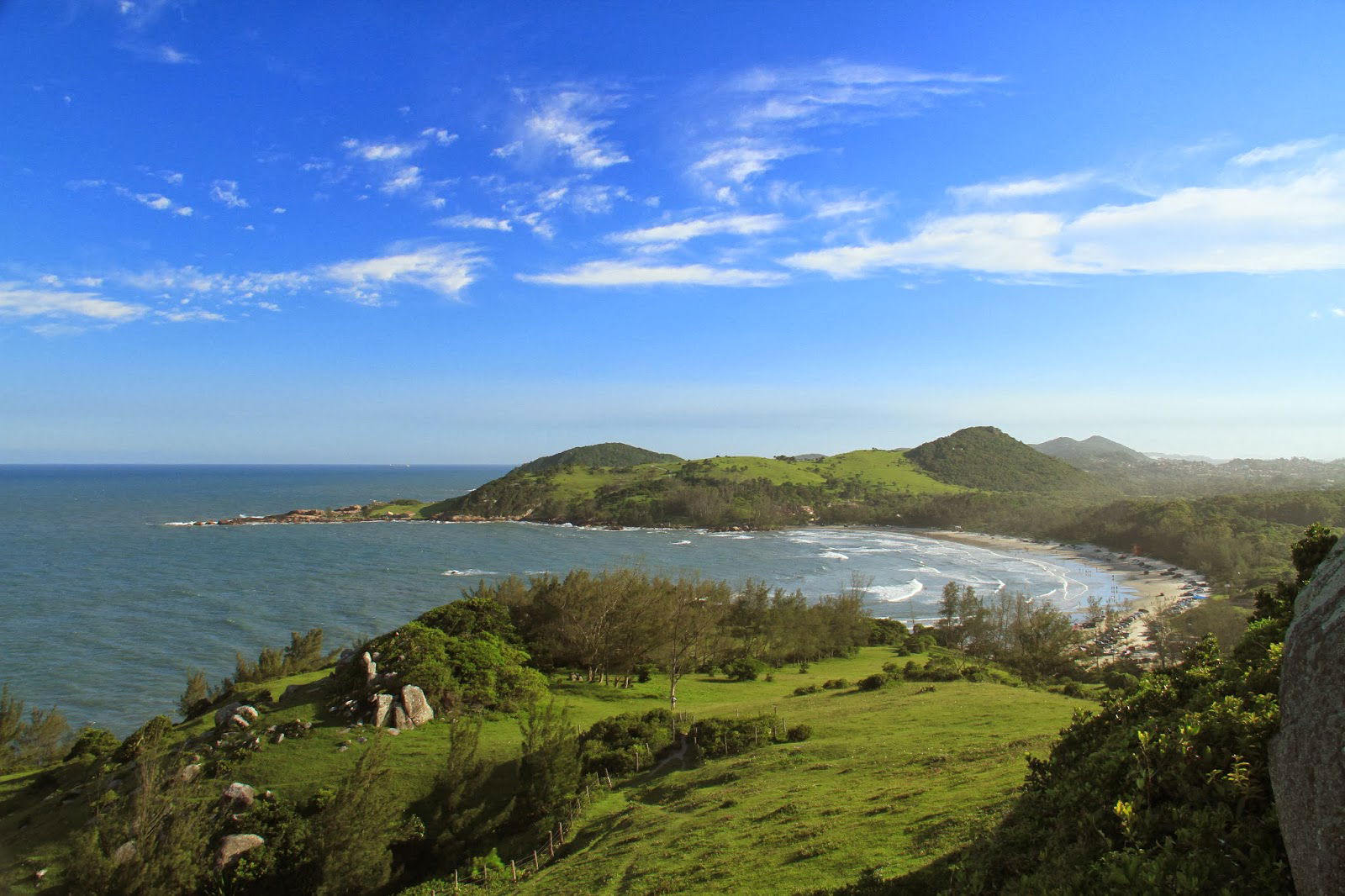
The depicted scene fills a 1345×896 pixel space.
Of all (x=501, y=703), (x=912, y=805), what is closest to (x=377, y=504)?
(x=501, y=703)

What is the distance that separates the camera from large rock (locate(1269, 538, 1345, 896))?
4.67 meters

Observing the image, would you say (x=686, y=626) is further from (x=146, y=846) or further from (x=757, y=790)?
(x=146, y=846)

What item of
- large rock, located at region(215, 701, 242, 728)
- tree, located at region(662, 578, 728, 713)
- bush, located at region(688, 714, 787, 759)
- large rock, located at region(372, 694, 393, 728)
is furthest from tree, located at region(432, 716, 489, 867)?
tree, located at region(662, 578, 728, 713)

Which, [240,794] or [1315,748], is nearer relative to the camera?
[1315,748]

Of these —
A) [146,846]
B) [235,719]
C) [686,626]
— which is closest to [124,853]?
[146,846]

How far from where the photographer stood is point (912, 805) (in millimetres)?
16375

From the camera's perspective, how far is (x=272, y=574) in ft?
268

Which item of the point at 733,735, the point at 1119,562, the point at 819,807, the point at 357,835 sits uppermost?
the point at 819,807

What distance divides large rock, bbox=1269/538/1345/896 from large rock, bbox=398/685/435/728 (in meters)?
28.6

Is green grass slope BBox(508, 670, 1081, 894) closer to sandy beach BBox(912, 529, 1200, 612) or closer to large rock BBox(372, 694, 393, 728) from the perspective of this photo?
large rock BBox(372, 694, 393, 728)

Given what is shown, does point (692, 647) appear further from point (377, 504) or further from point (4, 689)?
point (377, 504)

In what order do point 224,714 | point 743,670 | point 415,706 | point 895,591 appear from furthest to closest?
point 895,591
point 743,670
point 415,706
point 224,714

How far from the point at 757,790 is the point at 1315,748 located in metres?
18.5

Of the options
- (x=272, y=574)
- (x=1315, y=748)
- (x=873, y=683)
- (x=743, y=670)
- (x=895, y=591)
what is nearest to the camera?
(x=1315, y=748)
